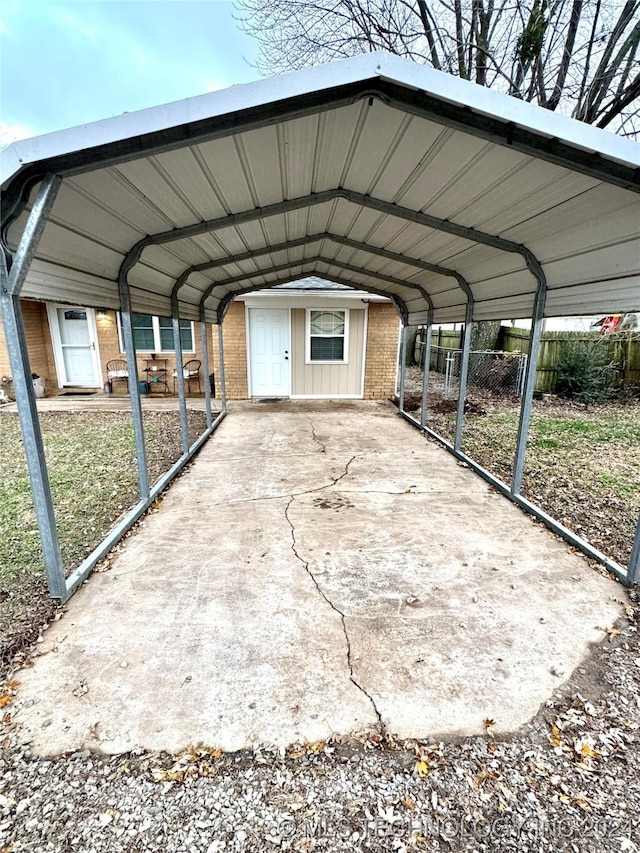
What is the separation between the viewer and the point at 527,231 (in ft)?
11.7

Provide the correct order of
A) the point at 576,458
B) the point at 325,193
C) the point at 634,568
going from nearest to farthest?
the point at 634,568 < the point at 325,193 < the point at 576,458

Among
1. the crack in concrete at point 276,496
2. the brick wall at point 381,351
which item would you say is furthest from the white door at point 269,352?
the crack in concrete at point 276,496

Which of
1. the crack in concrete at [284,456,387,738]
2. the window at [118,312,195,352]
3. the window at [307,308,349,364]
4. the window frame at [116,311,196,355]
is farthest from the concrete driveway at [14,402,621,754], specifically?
the window at [118,312,195,352]

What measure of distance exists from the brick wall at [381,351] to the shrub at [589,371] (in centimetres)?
422

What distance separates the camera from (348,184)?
3703 mm

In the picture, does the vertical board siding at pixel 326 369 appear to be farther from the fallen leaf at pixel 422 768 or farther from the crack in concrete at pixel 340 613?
the fallen leaf at pixel 422 768

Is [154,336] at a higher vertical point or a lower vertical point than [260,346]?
higher

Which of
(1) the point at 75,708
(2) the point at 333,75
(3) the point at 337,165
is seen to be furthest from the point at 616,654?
(3) the point at 337,165

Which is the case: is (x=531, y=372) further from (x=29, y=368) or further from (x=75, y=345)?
(x=75, y=345)

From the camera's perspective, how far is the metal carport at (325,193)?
215 cm

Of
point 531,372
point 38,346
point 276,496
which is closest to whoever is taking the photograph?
point 531,372

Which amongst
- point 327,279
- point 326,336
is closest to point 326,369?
point 326,336

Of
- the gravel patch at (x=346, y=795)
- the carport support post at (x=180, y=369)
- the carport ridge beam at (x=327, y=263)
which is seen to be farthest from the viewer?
the carport ridge beam at (x=327, y=263)

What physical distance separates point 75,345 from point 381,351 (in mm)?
7722
